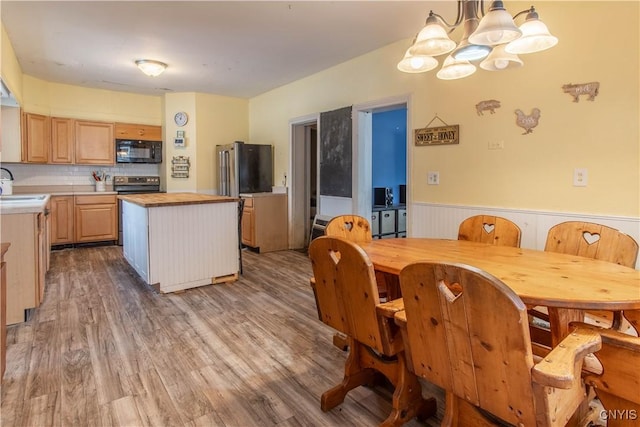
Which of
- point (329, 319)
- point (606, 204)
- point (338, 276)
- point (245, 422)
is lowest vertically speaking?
point (245, 422)

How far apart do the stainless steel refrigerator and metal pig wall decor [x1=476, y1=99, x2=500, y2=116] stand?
352 centimetres

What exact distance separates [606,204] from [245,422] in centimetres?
260

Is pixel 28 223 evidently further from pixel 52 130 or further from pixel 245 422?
pixel 52 130

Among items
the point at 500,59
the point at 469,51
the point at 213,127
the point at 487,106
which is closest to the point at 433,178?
the point at 487,106

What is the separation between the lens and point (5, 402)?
1.86 metres

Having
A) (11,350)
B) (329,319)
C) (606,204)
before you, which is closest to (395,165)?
(606,204)

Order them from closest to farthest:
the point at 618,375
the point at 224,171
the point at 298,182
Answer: the point at 618,375 < the point at 298,182 < the point at 224,171

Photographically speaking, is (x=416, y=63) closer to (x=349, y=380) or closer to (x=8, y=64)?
(x=349, y=380)

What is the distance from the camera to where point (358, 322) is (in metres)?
1.62

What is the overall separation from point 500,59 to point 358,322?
1587 millimetres

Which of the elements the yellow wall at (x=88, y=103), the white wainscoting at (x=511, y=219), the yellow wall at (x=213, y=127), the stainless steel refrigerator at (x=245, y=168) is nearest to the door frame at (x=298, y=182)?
the stainless steel refrigerator at (x=245, y=168)

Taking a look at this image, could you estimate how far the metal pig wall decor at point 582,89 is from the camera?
Result: 2471mm

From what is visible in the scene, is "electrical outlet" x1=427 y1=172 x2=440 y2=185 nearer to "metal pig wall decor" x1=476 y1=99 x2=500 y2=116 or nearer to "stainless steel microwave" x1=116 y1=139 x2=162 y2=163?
"metal pig wall decor" x1=476 y1=99 x2=500 y2=116

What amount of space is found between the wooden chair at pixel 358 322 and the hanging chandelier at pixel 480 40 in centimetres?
113
